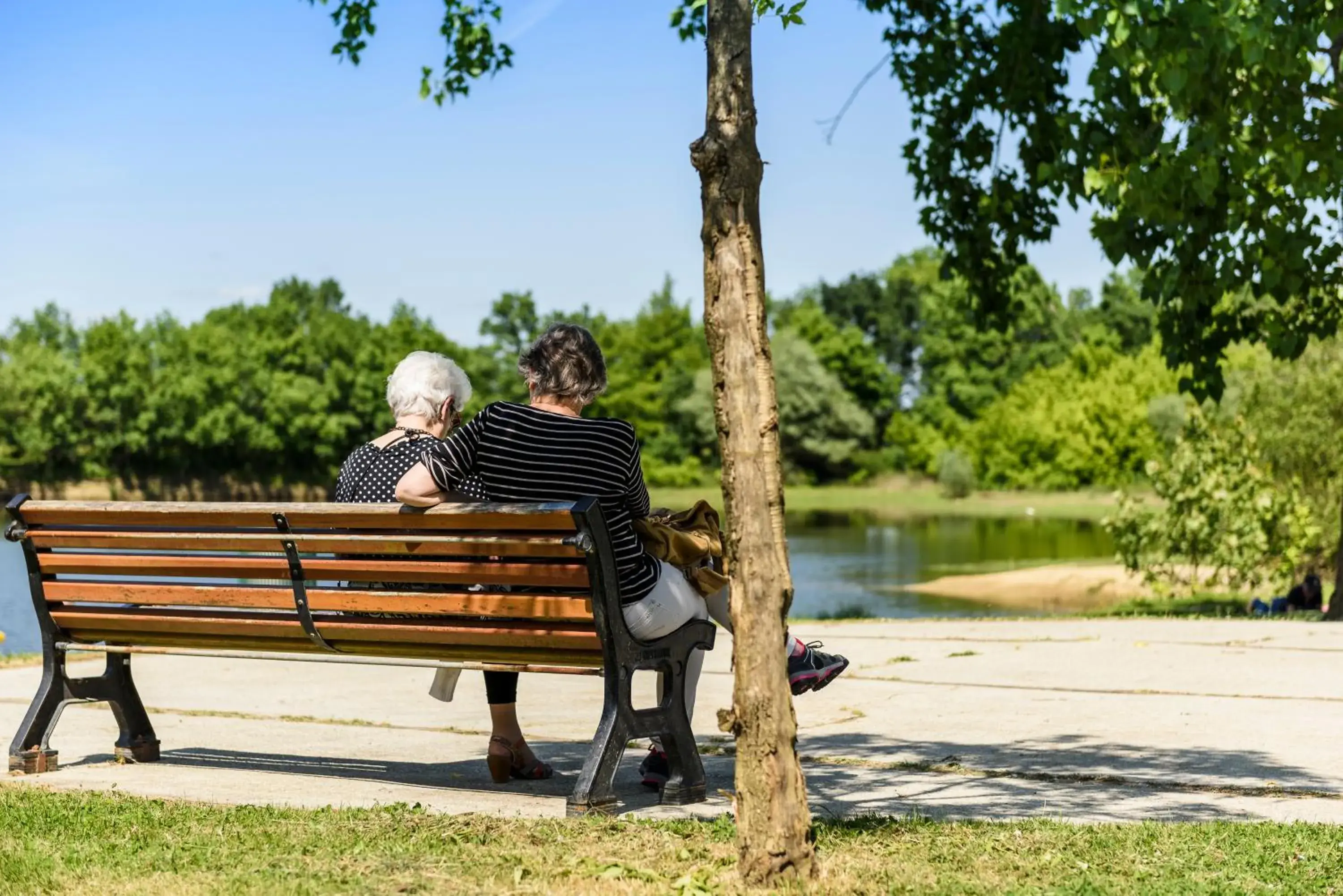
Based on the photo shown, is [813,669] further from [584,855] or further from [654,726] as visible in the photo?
[584,855]

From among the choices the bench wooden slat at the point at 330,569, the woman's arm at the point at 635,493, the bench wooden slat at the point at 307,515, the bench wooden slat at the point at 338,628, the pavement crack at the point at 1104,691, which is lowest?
the pavement crack at the point at 1104,691

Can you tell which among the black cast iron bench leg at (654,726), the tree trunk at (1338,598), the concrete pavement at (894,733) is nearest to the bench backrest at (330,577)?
the black cast iron bench leg at (654,726)

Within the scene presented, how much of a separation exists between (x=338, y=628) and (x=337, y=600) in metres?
0.10

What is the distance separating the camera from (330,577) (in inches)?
213

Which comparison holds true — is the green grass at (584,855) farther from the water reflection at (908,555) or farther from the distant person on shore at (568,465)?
the water reflection at (908,555)

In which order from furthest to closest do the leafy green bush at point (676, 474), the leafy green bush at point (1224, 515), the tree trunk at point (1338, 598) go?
the leafy green bush at point (676, 474) → the leafy green bush at point (1224, 515) → the tree trunk at point (1338, 598)

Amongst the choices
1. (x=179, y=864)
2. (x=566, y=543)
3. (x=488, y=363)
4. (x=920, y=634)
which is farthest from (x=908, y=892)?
(x=488, y=363)

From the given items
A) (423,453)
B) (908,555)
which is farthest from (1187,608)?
(908,555)

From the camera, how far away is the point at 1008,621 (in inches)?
521

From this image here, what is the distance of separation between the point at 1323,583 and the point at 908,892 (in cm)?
2325

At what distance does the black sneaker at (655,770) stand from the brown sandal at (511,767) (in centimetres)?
49

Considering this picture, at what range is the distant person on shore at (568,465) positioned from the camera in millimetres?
5047

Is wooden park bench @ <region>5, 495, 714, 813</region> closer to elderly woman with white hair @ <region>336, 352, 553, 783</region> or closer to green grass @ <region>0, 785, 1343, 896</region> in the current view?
elderly woman with white hair @ <region>336, 352, 553, 783</region>

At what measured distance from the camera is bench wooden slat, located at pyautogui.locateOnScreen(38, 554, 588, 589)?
4.99 meters
